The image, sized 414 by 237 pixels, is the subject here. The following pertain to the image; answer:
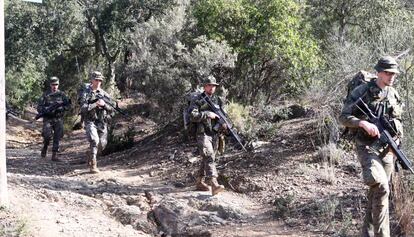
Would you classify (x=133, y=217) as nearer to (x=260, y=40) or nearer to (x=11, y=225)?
(x=11, y=225)

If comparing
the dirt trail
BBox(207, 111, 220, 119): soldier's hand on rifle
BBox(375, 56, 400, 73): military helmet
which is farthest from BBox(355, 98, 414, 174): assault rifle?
BBox(207, 111, 220, 119): soldier's hand on rifle

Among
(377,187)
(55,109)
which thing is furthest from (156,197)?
(55,109)

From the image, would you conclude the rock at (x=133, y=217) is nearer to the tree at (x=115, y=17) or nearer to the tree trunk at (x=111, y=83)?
the tree trunk at (x=111, y=83)

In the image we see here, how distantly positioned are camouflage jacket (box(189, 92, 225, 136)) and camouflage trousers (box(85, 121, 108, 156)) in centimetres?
243

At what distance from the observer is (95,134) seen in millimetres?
9367

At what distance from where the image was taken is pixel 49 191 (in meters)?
7.56

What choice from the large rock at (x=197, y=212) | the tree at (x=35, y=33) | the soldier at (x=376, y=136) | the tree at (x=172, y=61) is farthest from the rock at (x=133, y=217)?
the tree at (x=35, y=33)

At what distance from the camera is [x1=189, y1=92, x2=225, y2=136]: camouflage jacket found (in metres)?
7.66

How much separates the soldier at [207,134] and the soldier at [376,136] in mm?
2664

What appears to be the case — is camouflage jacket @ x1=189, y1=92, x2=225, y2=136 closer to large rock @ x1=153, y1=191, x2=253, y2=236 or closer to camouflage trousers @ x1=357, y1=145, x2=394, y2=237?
large rock @ x1=153, y1=191, x2=253, y2=236

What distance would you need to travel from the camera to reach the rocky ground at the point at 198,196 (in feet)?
20.5

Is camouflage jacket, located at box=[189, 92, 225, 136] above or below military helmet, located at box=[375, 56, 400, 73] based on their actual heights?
below

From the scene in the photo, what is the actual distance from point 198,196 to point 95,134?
2740 millimetres

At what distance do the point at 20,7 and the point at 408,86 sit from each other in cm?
1819
